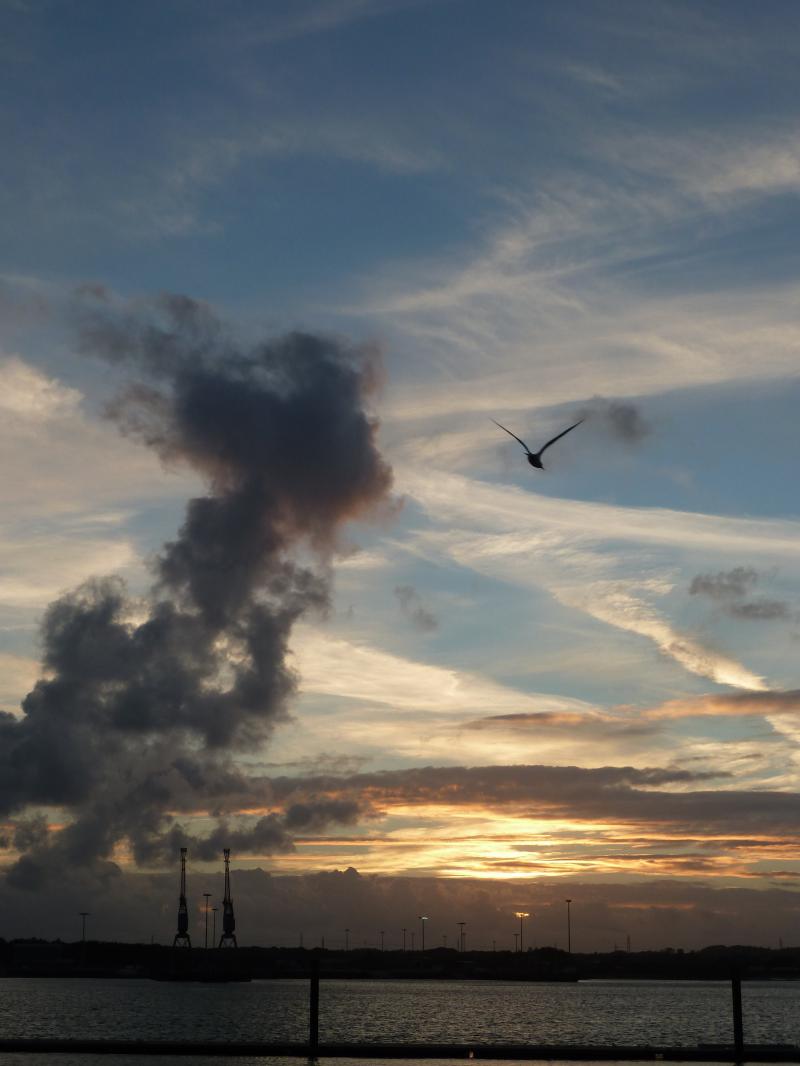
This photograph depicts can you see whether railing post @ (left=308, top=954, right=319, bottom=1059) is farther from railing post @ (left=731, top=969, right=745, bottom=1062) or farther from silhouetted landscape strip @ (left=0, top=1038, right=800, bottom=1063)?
railing post @ (left=731, top=969, right=745, bottom=1062)

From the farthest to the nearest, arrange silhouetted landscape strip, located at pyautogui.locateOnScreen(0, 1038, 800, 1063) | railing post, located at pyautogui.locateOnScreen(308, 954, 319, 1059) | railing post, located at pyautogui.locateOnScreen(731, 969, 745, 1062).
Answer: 1. railing post, located at pyautogui.locateOnScreen(731, 969, 745, 1062)
2. railing post, located at pyautogui.locateOnScreen(308, 954, 319, 1059)
3. silhouetted landscape strip, located at pyautogui.locateOnScreen(0, 1038, 800, 1063)

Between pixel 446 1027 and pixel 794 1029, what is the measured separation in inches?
1784

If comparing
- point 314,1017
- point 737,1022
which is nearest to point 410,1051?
point 314,1017

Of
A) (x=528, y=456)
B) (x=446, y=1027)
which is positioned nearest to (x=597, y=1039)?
(x=446, y=1027)

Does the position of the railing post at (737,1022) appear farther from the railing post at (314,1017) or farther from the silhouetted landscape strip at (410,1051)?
→ the railing post at (314,1017)

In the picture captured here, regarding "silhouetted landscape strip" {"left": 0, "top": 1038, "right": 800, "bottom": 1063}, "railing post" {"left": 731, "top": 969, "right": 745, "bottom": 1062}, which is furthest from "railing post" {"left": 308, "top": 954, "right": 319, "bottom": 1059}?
"railing post" {"left": 731, "top": 969, "right": 745, "bottom": 1062}

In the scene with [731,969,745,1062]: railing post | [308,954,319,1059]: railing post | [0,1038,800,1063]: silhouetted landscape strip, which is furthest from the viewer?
[731,969,745,1062]: railing post

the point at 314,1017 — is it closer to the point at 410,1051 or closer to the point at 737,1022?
the point at 410,1051

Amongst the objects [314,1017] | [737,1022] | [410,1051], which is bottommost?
[410,1051]

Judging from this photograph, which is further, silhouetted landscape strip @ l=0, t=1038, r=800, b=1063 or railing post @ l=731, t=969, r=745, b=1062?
railing post @ l=731, t=969, r=745, b=1062

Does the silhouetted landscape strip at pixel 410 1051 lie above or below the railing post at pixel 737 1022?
below

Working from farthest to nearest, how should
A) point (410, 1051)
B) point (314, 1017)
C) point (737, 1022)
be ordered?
point (314, 1017) < point (737, 1022) < point (410, 1051)

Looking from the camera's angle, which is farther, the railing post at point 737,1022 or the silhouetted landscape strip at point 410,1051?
the railing post at point 737,1022

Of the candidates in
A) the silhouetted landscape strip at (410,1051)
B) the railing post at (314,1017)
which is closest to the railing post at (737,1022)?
the silhouetted landscape strip at (410,1051)
